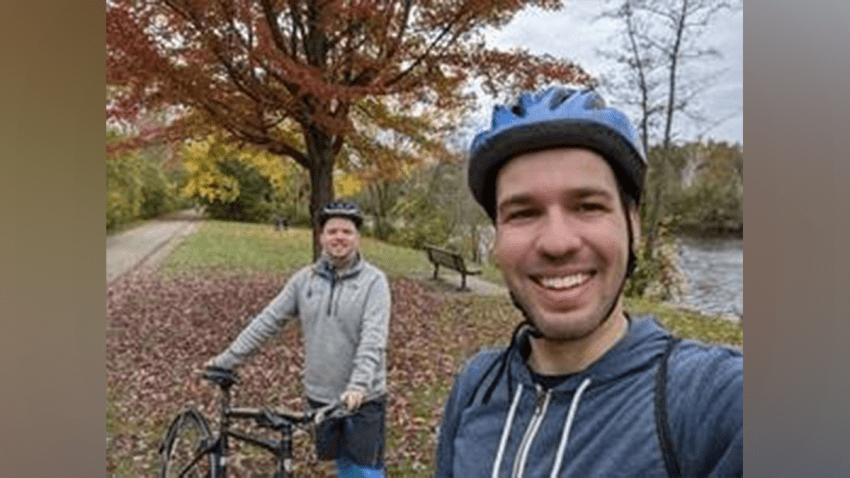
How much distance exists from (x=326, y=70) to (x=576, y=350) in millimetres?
1295

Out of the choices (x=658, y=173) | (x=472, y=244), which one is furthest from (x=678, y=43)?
(x=472, y=244)

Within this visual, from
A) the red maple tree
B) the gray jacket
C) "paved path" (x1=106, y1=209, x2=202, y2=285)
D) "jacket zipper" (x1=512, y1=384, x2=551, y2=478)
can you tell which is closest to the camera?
"jacket zipper" (x1=512, y1=384, x2=551, y2=478)

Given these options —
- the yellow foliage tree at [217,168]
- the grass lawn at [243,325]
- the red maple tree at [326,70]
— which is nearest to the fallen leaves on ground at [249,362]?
the grass lawn at [243,325]

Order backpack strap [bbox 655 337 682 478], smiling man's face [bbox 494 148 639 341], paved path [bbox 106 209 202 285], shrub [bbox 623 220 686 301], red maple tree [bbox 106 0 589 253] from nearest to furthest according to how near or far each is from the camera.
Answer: backpack strap [bbox 655 337 682 478] < smiling man's face [bbox 494 148 639 341] < shrub [bbox 623 220 686 301] < red maple tree [bbox 106 0 589 253] < paved path [bbox 106 209 202 285]

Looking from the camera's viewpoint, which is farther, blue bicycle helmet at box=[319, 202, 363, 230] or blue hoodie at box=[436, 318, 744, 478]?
blue bicycle helmet at box=[319, 202, 363, 230]

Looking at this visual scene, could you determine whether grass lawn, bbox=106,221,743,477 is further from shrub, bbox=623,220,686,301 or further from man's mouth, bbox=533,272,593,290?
man's mouth, bbox=533,272,593,290

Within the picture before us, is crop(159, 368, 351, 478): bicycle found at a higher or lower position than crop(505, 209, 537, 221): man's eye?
lower

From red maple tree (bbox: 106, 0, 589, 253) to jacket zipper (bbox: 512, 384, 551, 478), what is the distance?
3.67 feet

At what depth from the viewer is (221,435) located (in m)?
2.32

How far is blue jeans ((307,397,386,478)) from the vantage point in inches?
88.0

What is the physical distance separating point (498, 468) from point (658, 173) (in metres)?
1.07

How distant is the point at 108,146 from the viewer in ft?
8.43

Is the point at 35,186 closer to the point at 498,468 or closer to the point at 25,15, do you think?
the point at 25,15

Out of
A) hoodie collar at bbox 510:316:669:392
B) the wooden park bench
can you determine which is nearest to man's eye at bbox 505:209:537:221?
hoodie collar at bbox 510:316:669:392
